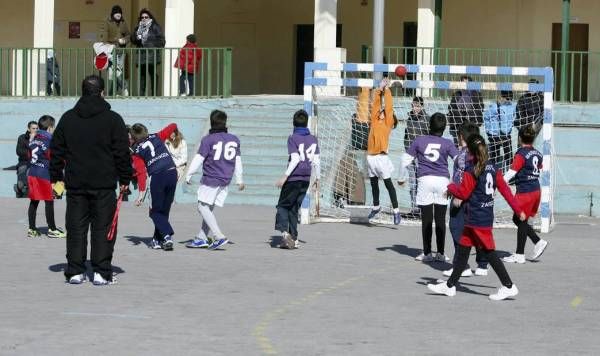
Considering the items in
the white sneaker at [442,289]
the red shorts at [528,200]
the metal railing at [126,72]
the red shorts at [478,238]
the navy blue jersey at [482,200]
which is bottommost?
the white sneaker at [442,289]

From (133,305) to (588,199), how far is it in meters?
12.4

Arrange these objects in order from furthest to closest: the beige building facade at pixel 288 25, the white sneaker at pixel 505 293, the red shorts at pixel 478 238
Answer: the beige building facade at pixel 288 25 → the red shorts at pixel 478 238 → the white sneaker at pixel 505 293

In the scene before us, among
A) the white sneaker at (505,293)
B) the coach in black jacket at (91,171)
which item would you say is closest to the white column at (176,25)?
the coach in black jacket at (91,171)

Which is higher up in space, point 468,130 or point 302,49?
point 302,49

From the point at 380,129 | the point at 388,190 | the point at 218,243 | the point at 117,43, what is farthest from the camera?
the point at 117,43

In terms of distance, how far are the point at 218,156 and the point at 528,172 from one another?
358cm

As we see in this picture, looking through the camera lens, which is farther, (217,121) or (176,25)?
(176,25)

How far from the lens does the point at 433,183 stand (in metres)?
15.3

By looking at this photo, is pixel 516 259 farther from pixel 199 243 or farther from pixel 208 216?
pixel 199 243

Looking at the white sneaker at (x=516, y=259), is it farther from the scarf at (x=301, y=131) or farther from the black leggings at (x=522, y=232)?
the scarf at (x=301, y=131)

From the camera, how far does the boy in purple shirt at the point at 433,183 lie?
15281 mm

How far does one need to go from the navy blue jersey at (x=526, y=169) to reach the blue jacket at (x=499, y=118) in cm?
545

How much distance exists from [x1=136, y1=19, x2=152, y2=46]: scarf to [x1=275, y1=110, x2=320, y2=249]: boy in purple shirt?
32.4 feet

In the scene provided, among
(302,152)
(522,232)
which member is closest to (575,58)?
(302,152)
